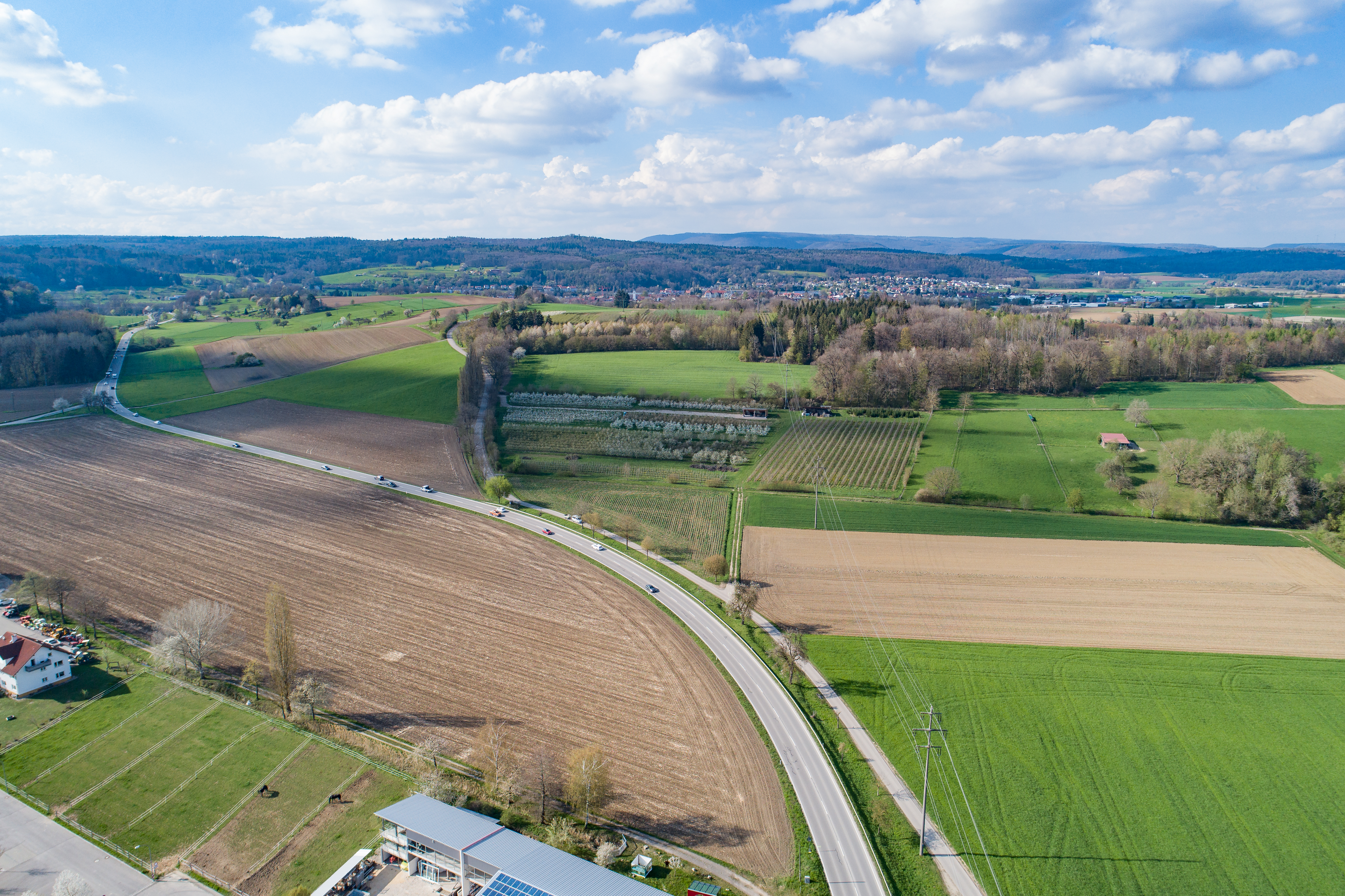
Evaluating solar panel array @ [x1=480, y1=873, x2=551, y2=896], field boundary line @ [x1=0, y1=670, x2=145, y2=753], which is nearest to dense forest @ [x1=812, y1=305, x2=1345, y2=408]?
solar panel array @ [x1=480, y1=873, x2=551, y2=896]

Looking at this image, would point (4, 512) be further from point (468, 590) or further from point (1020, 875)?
point (1020, 875)

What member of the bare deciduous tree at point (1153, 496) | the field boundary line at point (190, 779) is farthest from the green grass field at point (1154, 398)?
the field boundary line at point (190, 779)

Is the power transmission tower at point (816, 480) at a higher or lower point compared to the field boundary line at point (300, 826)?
higher

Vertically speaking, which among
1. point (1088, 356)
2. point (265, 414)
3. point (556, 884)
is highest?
point (1088, 356)

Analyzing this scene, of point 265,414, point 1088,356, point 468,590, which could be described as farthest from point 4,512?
point 1088,356

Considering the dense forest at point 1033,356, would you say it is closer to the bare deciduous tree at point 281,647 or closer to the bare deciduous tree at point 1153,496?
the bare deciduous tree at point 1153,496

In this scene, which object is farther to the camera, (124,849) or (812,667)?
(812,667)
